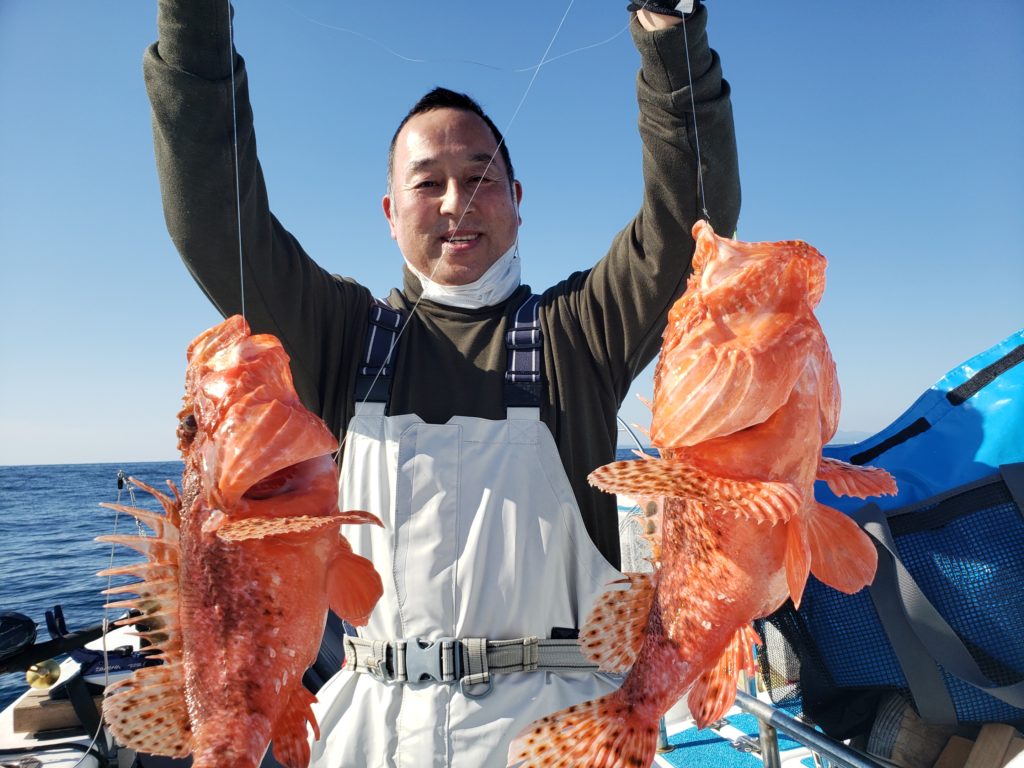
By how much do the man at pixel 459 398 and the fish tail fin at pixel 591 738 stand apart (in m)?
0.55

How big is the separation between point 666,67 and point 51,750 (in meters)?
6.48

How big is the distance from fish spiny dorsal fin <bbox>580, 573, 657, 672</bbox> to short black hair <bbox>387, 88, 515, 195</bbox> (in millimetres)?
2371

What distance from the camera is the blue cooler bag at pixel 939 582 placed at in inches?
97.4

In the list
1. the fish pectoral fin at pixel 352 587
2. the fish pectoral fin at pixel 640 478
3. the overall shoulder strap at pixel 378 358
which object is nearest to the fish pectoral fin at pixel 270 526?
the fish pectoral fin at pixel 352 587

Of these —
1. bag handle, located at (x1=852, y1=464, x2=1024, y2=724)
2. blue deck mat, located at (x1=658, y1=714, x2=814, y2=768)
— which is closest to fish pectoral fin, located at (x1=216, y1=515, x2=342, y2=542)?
bag handle, located at (x1=852, y1=464, x2=1024, y2=724)

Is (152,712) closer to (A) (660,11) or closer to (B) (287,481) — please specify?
(B) (287,481)

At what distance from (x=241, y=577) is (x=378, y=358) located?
1.28 meters

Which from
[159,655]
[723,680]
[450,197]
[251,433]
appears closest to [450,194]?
[450,197]

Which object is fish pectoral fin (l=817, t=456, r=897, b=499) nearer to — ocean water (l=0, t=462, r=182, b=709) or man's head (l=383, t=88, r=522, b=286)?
man's head (l=383, t=88, r=522, b=286)

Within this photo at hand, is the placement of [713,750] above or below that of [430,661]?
below

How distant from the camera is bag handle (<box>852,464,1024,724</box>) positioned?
2.41 meters

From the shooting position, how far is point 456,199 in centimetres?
317

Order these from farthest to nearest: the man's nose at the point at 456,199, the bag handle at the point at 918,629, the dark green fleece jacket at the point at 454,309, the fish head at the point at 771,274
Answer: the man's nose at the point at 456,199, the dark green fleece jacket at the point at 454,309, the bag handle at the point at 918,629, the fish head at the point at 771,274

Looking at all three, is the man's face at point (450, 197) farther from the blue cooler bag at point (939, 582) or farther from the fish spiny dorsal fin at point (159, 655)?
the blue cooler bag at point (939, 582)
